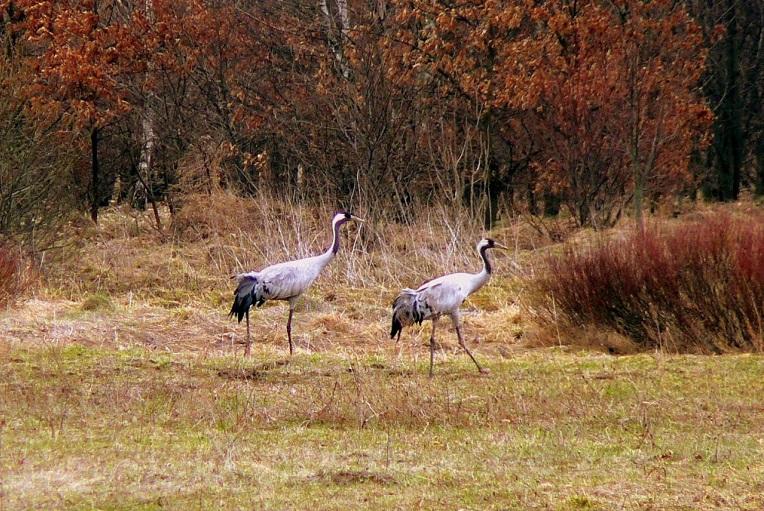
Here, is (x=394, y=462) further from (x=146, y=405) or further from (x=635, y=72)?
(x=635, y=72)

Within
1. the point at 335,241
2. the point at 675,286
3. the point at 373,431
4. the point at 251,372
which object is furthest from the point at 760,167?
the point at 373,431

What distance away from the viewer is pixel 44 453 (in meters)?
7.58

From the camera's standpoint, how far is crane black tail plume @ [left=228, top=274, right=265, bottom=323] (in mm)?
13398

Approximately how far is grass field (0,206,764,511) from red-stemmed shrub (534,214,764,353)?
0.46m

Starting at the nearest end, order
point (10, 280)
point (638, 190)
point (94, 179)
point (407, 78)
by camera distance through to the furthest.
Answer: point (10, 280), point (638, 190), point (407, 78), point (94, 179)

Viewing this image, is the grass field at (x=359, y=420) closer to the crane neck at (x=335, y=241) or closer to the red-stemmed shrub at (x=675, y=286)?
the red-stemmed shrub at (x=675, y=286)

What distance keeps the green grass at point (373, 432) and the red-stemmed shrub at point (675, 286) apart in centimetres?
121

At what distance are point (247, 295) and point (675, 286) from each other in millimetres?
4781

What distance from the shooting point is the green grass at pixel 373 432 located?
6727mm

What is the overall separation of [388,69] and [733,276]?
1143 centimetres

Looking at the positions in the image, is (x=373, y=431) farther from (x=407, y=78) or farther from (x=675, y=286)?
(x=407, y=78)

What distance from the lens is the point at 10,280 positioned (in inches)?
602

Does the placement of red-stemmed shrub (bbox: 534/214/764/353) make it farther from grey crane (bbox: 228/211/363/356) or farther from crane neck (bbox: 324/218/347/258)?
grey crane (bbox: 228/211/363/356)

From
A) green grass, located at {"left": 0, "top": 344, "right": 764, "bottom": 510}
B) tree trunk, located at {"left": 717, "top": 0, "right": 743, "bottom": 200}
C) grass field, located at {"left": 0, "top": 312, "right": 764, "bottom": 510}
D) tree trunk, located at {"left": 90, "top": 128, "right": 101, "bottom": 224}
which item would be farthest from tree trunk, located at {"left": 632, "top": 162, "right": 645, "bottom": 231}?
tree trunk, located at {"left": 90, "top": 128, "right": 101, "bottom": 224}
